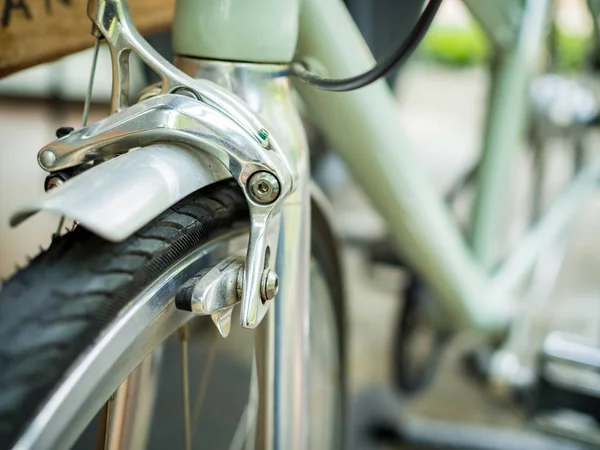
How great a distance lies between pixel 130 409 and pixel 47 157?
157mm

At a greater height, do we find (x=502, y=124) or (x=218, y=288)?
(x=502, y=124)

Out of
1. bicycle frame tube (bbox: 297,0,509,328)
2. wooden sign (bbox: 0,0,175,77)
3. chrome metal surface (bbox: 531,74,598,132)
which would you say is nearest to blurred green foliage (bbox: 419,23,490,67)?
chrome metal surface (bbox: 531,74,598,132)

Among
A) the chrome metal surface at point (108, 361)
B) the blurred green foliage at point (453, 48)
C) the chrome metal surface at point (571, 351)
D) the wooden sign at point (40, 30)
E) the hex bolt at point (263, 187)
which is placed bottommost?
the chrome metal surface at point (571, 351)

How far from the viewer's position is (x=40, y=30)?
374 mm

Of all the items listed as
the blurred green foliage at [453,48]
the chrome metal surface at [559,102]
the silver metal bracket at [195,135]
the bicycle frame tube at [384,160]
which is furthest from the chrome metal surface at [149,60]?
the blurred green foliage at [453,48]

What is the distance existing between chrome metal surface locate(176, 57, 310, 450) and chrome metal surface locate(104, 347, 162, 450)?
0.07 metres

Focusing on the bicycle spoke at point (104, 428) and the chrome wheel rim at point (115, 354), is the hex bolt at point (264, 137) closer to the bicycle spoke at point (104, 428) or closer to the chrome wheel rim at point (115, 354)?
the chrome wheel rim at point (115, 354)

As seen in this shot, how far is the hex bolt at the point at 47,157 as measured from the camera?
0.25 meters

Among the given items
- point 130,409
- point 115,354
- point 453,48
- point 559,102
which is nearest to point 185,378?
point 130,409

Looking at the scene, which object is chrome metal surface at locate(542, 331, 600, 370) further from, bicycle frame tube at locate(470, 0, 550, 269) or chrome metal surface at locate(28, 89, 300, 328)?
chrome metal surface at locate(28, 89, 300, 328)

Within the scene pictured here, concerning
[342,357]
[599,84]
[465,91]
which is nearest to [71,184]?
[342,357]

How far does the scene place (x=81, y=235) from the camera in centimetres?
23

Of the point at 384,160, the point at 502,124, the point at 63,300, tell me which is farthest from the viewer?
the point at 502,124

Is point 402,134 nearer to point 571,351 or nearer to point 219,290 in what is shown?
point 219,290
